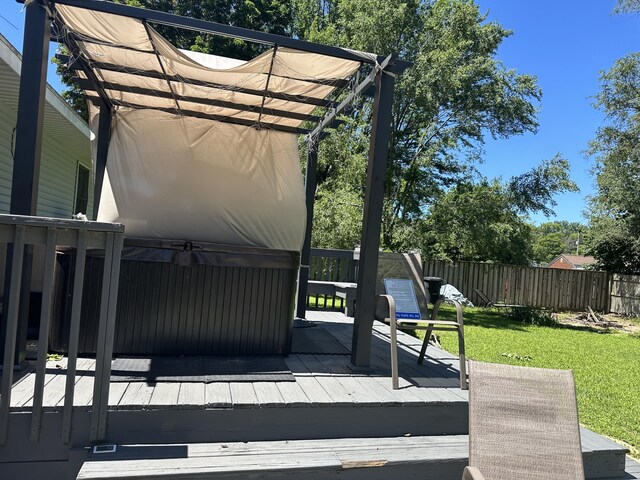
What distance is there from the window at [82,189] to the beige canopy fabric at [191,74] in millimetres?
7139

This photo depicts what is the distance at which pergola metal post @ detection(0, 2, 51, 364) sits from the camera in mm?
2822

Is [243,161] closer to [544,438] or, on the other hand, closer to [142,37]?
[142,37]

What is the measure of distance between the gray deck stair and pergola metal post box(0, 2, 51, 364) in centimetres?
126

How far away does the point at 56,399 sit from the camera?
2496 millimetres

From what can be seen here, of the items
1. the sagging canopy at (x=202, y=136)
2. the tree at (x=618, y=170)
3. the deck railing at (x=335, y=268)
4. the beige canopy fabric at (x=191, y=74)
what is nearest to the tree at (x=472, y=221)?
the tree at (x=618, y=170)

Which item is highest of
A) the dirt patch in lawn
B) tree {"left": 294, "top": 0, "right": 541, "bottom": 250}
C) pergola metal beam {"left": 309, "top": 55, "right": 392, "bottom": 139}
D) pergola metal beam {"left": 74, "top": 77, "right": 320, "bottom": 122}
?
tree {"left": 294, "top": 0, "right": 541, "bottom": 250}

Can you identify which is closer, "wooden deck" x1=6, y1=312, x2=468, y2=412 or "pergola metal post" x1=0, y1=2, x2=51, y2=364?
"wooden deck" x1=6, y1=312, x2=468, y2=412

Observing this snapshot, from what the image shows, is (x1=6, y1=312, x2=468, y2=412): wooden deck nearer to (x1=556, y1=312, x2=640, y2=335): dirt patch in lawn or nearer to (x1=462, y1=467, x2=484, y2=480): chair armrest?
(x1=462, y1=467, x2=484, y2=480): chair armrest

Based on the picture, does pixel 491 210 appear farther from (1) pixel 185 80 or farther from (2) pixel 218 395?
(2) pixel 218 395

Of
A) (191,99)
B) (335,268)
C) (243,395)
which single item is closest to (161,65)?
(191,99)

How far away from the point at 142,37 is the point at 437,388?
327cm

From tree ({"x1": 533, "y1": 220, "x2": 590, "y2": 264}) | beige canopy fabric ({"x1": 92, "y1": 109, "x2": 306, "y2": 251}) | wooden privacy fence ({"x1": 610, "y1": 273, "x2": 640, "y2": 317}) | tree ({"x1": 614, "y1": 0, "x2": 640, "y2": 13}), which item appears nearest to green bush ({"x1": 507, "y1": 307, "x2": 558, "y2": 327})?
wooden privacy fence ({"x1": 610, "y1": 273, "x2": 640, "y2": 317})

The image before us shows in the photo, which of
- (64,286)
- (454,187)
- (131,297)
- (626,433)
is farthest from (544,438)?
(454,187)

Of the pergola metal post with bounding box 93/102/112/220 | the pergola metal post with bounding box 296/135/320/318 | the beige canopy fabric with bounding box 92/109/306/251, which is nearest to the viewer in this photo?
the beige canopy fabric with bounding box 92/109/306/251
